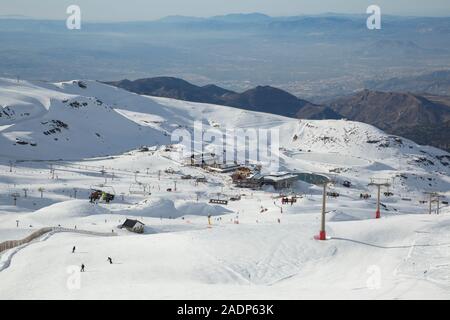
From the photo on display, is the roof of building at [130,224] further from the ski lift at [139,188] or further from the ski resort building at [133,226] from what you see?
the ski lift at [139,188]

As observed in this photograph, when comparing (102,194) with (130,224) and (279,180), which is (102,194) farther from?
(279,180)

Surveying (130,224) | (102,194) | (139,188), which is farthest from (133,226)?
(139,188)

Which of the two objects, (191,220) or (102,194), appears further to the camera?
(102,194)

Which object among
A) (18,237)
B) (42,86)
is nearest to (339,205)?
(18,237)

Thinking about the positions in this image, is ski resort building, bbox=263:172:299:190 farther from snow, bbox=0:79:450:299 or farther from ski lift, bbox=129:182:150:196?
ski lift, bbox=129:182:150:196

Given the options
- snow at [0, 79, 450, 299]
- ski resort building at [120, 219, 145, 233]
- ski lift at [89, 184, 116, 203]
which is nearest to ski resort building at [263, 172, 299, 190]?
snow at [0, 79, 450, 299]

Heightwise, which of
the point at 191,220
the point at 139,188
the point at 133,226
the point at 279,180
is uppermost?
the point at 133,226

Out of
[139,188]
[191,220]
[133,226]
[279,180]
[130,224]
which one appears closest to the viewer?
[133,226]

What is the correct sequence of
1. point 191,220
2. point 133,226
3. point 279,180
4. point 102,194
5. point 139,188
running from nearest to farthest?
point 133,226 → point 191,220 → point 102,194 → point 139,188 → point 279,180
